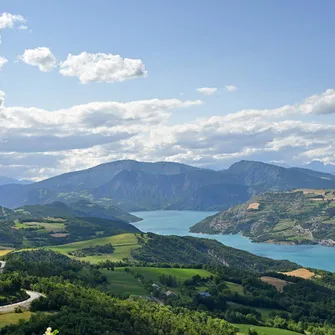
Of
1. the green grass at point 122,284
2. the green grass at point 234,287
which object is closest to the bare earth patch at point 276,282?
the green grass at point 234,287

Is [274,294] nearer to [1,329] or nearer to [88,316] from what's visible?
[88,316]

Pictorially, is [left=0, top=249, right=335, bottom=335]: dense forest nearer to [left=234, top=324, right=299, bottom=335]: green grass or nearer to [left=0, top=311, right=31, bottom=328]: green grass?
[left=0, top=311, right=31, bottom=328]: green grass

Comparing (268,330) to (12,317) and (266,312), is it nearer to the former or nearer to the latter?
(266,312)

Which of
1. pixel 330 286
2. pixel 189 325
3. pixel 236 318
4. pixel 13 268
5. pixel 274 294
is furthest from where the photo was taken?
pixel 330 286

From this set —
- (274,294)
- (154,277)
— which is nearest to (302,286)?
(274,294)

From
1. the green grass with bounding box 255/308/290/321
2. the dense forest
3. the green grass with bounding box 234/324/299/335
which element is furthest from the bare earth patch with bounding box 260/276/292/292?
the green grass with bounding box 234/324/299/335
